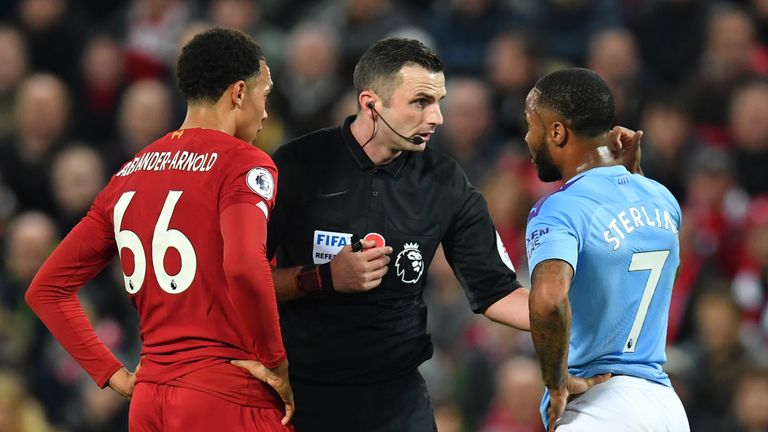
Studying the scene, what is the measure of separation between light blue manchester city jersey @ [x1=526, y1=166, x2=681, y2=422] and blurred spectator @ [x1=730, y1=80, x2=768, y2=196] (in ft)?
13.3

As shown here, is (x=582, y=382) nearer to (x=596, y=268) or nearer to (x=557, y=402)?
(x=557, y=402)

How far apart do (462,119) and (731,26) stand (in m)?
1.88

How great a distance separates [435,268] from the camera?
7.80 metres

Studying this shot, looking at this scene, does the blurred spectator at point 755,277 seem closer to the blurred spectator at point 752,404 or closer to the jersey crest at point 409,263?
the blurred spectator at point 752,404

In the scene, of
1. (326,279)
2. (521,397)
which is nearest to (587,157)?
(326,279)

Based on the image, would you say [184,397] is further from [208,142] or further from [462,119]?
[462,119]

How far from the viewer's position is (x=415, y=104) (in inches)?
172

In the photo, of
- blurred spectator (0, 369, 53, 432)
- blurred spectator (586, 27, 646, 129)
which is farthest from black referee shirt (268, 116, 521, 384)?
blurred spectator (586, 27, 646, 129)

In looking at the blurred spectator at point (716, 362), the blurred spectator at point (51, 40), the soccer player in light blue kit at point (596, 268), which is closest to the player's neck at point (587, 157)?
the soccer player in light blue kit at point (596, 268)

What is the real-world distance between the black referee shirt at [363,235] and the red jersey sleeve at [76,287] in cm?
66

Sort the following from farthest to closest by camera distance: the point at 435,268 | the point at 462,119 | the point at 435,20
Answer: the point at 435,20 < the point at 462,119 < the point at 435,268

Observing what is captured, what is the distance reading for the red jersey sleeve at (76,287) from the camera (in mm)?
3979

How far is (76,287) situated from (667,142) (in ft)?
16.0

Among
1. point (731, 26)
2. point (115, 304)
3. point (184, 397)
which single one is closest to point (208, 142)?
point (184, 397)
